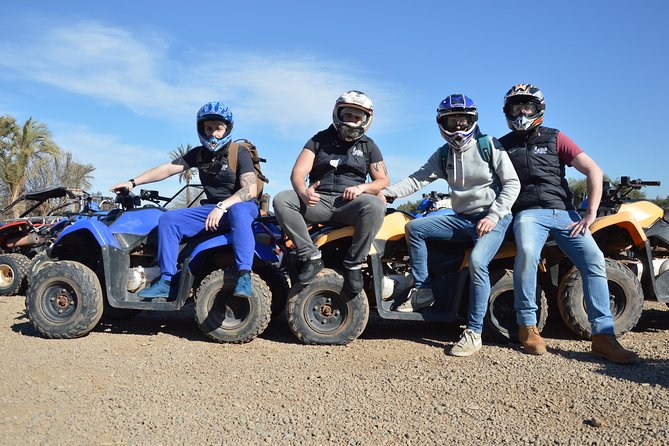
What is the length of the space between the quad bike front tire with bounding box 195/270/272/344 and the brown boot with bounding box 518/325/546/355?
2300mm

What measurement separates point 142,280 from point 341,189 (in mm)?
2335

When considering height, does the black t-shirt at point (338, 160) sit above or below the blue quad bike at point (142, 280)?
above

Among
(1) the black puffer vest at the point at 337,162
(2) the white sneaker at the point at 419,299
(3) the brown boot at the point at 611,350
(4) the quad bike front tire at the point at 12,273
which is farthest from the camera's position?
(4) the quad bike front tire at the point at 12,273

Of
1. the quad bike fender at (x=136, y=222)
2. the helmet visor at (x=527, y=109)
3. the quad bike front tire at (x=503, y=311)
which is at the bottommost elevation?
the quad bike front tire at (x=503, y=311)

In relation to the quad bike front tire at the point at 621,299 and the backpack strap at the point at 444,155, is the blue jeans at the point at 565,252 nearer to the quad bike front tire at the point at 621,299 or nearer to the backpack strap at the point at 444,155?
the quad bike front tire at the point at 621,299

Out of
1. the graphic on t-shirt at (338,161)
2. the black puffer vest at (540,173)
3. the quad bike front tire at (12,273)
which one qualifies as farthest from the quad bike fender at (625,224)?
the quad bike front tire at (12,273)

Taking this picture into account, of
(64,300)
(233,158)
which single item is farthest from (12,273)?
(233,158)

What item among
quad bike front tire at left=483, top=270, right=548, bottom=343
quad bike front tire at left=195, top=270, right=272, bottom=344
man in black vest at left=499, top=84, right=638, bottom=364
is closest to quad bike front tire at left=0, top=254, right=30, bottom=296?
quad bike front tire at left=195, top=270, right=272, bottom=344

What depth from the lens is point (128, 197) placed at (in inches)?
263

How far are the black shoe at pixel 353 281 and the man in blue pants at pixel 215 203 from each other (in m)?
0.90

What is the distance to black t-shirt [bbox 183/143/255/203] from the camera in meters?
5.95

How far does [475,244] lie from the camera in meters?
5.27

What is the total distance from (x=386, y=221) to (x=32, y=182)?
1023 inches

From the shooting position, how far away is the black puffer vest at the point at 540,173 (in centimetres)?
534
